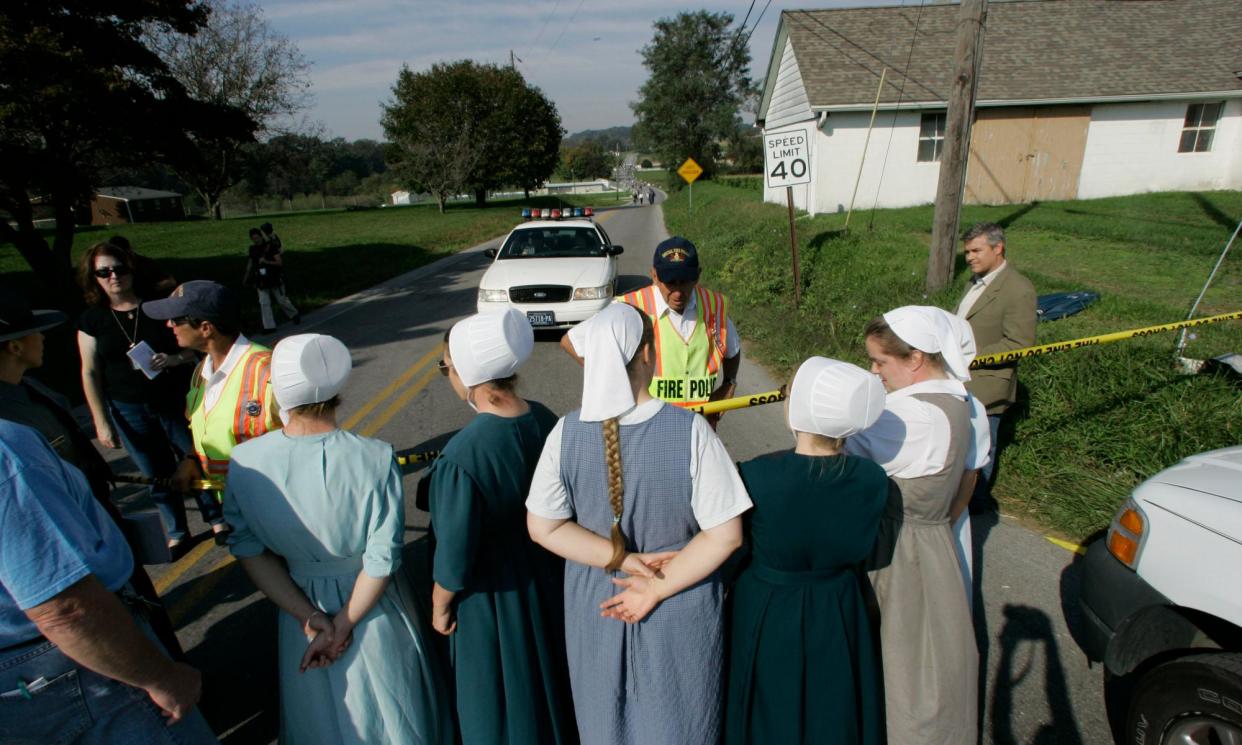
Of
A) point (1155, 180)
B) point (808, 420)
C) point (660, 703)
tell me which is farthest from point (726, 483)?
point (1155, 180)

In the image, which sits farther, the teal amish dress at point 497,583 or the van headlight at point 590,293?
the van headlight at point 590,293

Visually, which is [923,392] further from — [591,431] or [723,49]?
[723,49]

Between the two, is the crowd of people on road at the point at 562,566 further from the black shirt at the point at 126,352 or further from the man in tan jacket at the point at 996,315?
the man in tan jacket at the point at 996,315

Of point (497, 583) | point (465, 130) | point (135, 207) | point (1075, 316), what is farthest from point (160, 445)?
point (135, 207)

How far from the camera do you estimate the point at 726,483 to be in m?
1.78

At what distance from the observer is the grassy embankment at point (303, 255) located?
1177cm

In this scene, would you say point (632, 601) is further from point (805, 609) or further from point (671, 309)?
point (671, 309)

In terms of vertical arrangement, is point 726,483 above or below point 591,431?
below

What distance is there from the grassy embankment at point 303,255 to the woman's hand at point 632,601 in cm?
661

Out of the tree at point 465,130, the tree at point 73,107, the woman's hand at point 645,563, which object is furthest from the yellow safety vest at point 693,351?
the tree at point 465,130

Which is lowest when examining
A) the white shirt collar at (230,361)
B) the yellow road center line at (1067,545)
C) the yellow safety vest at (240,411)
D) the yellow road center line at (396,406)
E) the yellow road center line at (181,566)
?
the yellow road center line at (181,566)

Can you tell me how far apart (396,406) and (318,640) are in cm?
514

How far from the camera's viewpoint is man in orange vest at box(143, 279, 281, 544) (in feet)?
9.27

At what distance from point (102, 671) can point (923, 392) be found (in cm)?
250
